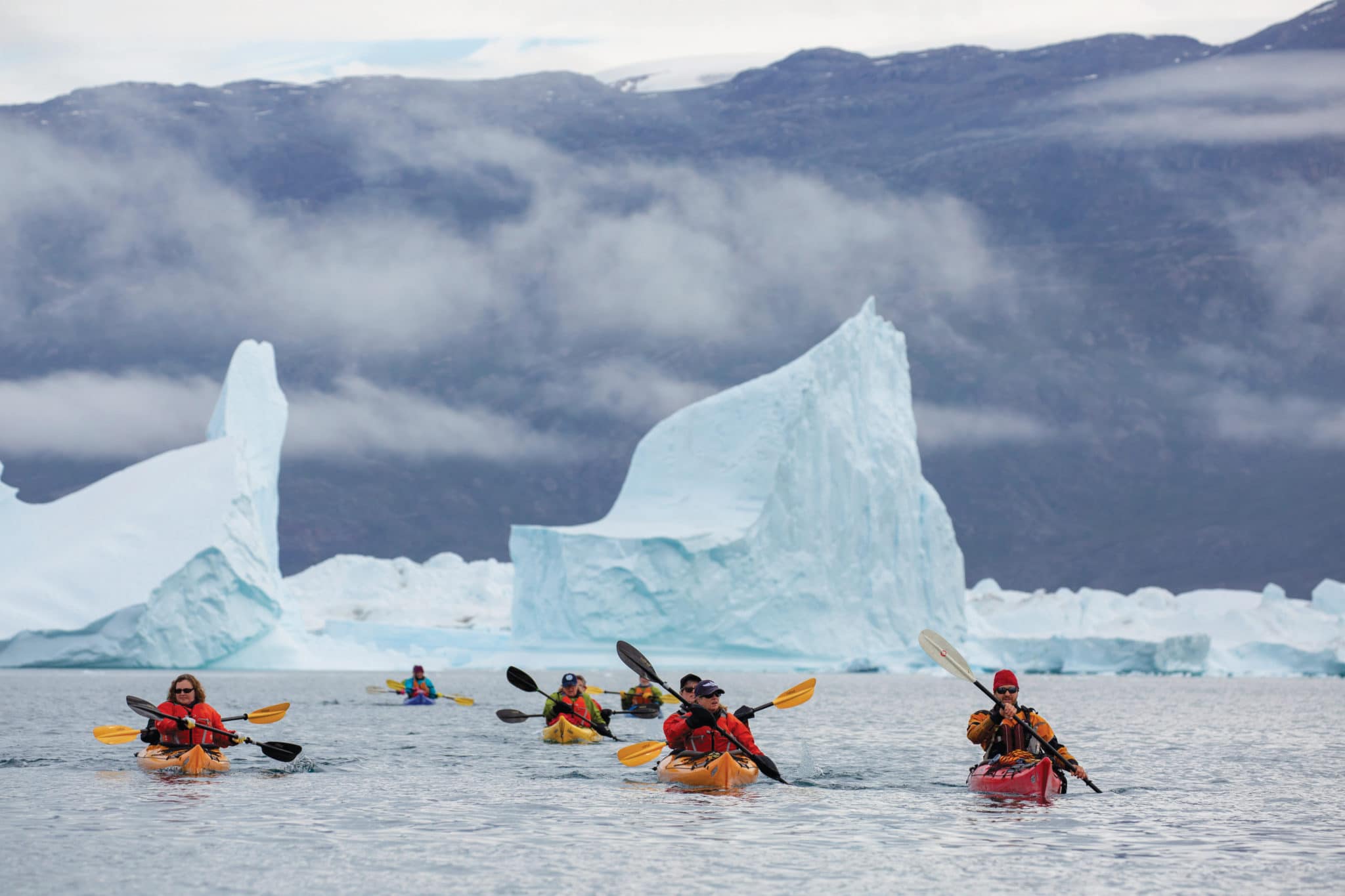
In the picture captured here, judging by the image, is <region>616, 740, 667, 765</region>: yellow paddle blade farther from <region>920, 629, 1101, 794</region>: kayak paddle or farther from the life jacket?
the life jacket

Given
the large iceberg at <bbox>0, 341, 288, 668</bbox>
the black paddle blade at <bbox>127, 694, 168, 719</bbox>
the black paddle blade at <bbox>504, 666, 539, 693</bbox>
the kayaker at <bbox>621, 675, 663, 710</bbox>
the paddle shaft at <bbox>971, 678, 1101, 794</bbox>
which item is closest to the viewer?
the paddle shaft at <bbox>971, 678, 1101, 794</bbox>

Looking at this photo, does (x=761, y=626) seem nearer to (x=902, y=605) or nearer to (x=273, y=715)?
(x=902, y=605)

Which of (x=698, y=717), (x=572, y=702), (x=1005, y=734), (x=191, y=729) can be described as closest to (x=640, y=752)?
(x=698, y=717)

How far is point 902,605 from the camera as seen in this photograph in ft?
166

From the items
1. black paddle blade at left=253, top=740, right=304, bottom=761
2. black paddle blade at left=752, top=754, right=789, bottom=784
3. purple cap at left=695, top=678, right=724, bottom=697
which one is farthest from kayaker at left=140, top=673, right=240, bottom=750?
black paddle blade at left=752, top=754, right=789, bottom=784

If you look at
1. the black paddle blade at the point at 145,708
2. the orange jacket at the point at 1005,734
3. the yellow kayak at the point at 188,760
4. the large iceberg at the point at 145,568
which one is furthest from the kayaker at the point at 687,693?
the large iceberg at the point at 145,568

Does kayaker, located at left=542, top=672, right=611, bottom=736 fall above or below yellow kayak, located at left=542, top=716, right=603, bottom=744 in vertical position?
above

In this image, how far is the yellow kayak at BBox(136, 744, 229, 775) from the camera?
16.6m

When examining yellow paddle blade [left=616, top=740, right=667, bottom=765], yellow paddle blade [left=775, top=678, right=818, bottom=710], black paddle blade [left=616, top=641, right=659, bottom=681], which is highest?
black paddle blade [left=616, top=641, right=659, bottom=681]

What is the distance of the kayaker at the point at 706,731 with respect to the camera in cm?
1507

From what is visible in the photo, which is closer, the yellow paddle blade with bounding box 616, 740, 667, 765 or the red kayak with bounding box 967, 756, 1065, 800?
the red kayak with bounding box 967, 756, 1065, 800

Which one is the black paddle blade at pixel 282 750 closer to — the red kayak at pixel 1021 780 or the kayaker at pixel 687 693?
the kayaker at pixel 687 693

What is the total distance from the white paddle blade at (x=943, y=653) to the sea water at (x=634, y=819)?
1.32 m

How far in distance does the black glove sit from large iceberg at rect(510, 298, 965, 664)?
33.3 meters
